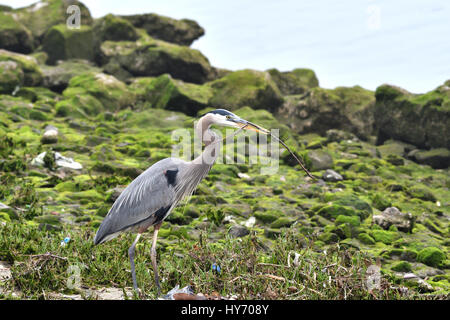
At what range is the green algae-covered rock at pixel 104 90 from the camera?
17.7 meters

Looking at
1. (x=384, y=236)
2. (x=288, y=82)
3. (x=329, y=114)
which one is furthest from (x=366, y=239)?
(x=288, y=82)

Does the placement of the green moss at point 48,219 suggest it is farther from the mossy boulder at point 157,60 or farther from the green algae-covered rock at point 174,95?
the mossy boulder at point 157,60

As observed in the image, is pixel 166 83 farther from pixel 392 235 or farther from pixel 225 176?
pixel 392 235

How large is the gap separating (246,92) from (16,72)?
8.37 meters

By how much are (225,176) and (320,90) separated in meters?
8.36

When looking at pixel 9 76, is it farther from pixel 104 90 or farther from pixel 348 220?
pixel 348 220

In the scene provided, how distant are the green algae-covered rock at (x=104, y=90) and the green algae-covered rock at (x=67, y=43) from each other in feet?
13.6

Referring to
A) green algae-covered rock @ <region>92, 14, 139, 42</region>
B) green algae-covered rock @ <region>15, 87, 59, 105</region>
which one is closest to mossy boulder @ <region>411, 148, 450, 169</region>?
green algae-covered rock @ <region>15, 87, 59, 105</region>

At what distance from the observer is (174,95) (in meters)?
17.2

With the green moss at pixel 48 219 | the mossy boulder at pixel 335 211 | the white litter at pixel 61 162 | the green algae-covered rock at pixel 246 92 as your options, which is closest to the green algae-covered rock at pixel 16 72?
the green algae-covered rock at pixel 246 92

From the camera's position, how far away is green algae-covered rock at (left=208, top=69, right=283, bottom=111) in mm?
17797

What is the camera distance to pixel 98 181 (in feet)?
31.2

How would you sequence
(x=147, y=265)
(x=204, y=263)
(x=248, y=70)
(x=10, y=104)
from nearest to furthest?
(x=204, y=263), (x=147, y=265), (x=10, y=104), (x=248, y=70)
